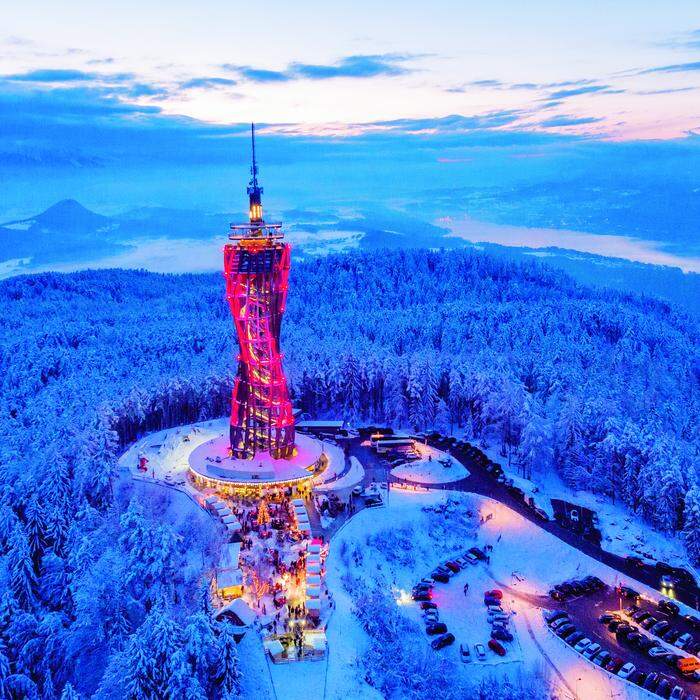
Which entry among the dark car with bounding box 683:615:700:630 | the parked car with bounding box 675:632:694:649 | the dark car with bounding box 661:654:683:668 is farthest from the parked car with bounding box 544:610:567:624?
the dark car with bounding box 683:615:700:630

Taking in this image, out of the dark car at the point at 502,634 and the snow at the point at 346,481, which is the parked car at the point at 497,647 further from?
the snow at the point at 346,481

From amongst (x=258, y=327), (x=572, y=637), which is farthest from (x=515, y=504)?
(x=258, y=327)

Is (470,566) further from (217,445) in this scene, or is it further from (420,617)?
(217,445)

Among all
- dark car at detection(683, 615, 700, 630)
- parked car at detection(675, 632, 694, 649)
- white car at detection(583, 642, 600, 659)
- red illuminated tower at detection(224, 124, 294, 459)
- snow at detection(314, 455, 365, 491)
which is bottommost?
dark car at detection(683, 615, 700, 630)

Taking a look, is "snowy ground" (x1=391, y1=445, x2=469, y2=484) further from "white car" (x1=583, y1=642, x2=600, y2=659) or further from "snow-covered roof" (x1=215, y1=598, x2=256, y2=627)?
"snow-covered roof" (x1=215, y1=598, x2=256, y2=627)

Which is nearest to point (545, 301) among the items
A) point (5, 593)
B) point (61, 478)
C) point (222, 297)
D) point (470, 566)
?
point (222, 297)

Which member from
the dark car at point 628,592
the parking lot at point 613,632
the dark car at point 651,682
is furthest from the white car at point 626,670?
the dark car at point 628,592
